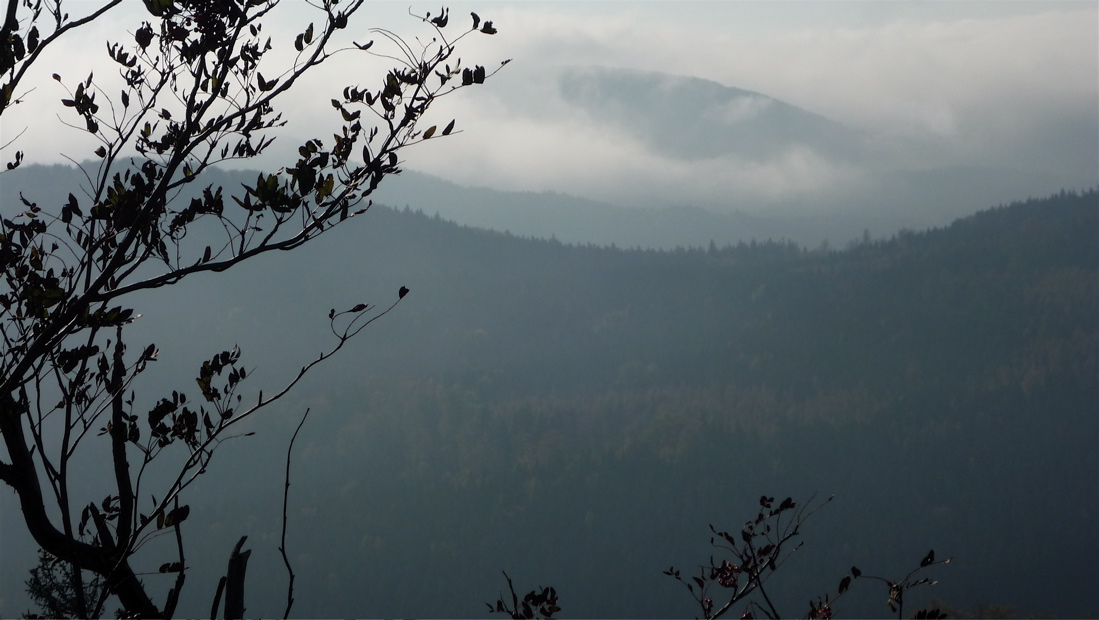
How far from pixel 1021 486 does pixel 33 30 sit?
445 ft

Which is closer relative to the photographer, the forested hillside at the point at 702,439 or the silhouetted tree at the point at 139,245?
the silhouetted tree at the point at 139,245

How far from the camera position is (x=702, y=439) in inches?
4975

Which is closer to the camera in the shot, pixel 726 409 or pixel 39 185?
pixel 726 409

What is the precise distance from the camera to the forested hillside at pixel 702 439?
102250 mm

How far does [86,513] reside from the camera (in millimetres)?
3359

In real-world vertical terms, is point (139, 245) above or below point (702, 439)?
above

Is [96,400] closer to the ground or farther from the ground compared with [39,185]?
closer to the ground

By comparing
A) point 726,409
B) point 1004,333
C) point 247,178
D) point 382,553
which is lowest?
point 382,553

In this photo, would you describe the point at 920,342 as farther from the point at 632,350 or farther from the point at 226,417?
the point at 226,417

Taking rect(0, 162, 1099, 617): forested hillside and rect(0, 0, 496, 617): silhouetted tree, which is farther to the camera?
rect(0, 162, 1099, 617): forested hillside

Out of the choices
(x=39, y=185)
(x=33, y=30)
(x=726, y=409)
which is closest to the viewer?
(x=33, y=30)

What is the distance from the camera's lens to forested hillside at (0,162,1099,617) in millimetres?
102250

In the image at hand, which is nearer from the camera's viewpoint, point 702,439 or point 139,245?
point 139,245

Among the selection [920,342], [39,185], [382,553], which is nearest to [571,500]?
[382,553]
